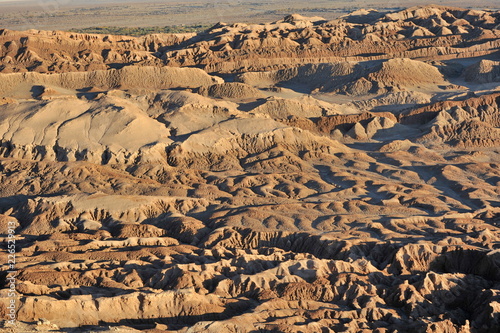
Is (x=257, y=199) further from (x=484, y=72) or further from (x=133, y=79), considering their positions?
(x=484, y=72)

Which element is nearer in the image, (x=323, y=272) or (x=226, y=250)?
(x=323, y=272)

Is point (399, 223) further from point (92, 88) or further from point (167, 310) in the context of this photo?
point (92, 88)

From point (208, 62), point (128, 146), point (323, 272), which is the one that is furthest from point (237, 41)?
point (323, 272)

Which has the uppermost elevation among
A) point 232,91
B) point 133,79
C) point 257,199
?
point 257,199

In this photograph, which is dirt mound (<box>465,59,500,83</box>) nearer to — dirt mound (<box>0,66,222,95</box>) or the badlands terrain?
the badlands terrain

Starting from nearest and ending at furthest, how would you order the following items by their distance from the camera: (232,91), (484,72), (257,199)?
(257,199)
(232,91)
(484,72)

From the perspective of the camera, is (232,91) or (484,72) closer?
(232,91)

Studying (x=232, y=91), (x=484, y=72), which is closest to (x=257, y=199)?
(x=232, y=91)

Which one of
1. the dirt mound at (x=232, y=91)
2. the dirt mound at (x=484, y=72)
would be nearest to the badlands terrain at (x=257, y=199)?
the dirt mound at (x=232, y=91)

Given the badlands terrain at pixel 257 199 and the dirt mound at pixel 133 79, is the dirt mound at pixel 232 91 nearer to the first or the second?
the badlands terrain at pixel 257 199
